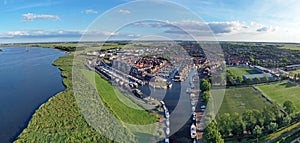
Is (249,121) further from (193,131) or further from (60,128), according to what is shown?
(60,128)

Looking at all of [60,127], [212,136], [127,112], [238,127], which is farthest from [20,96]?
[238,127]

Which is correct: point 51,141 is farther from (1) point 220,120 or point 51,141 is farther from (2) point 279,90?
(2) point 279,90

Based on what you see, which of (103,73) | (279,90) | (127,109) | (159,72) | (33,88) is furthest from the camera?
(159,72)

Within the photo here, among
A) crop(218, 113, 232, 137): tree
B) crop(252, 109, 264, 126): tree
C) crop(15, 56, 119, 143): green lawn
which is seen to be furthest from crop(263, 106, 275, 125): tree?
crop(15, 56, 119, 143): green lawn

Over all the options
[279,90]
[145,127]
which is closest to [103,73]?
[145,127]

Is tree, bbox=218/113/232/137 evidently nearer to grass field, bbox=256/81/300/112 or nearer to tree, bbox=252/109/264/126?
tree, bbox=252/109/264/126

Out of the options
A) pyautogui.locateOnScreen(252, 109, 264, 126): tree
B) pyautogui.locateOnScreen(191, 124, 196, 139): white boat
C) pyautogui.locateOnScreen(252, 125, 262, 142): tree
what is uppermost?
pyautogui.locateOnScreen(252, 109, 264, 126): tree

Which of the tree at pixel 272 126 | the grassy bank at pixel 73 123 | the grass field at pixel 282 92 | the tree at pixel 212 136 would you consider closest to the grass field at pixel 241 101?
the grass field at pixel 282 92
